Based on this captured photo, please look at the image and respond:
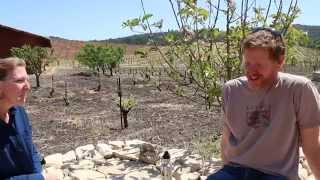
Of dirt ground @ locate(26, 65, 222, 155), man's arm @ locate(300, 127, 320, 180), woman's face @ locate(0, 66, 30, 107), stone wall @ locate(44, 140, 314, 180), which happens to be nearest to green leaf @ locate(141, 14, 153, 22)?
stone wall @ locate(44, 140, 314, 180)

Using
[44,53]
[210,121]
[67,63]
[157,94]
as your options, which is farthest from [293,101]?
[67,63]

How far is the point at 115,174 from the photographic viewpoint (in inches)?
191

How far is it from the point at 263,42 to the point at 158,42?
314 cm

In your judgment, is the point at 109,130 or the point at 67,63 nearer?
the point at 109,130

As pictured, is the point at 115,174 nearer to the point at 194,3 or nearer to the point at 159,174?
the point at 159,174

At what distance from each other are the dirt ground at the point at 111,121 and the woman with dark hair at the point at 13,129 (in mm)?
4219

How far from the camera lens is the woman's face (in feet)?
8.36

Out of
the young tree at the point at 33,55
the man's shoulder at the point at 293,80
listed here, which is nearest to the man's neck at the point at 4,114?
the man's shoulder at the point at 293,80

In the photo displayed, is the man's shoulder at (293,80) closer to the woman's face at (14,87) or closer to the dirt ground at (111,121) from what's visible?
the woman's face at (14,87)

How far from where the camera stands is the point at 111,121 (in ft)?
32.2

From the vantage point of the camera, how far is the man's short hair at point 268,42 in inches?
98.7

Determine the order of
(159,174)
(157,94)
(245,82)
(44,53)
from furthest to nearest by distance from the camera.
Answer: (44,53) → (157,94) → (159,174) → (245,82)

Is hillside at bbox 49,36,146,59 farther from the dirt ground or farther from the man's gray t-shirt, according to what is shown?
the man's gray t-shirt

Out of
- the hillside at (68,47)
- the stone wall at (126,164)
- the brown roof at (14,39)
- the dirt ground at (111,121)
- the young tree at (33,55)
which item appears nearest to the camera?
the stone wall at (126,164)
